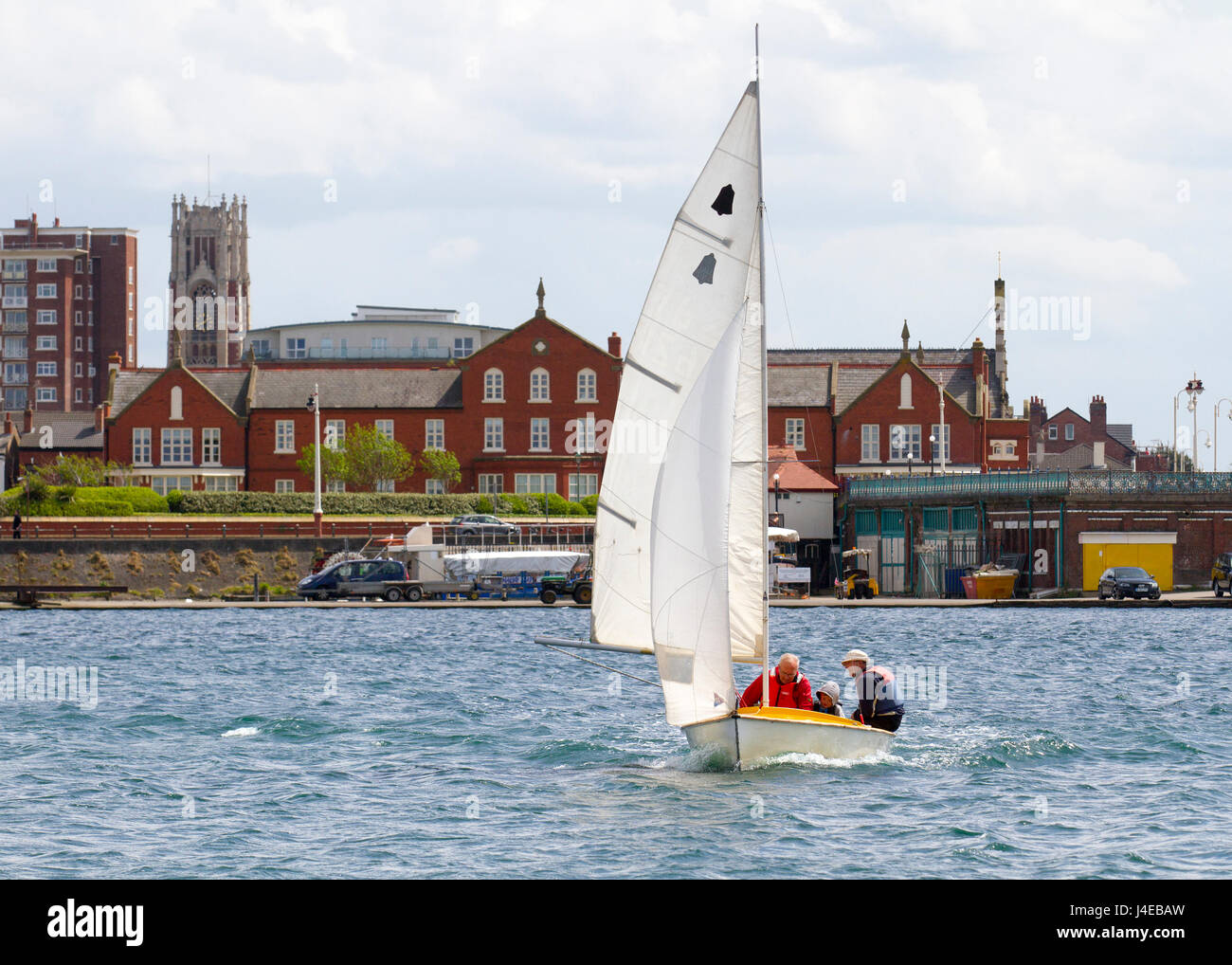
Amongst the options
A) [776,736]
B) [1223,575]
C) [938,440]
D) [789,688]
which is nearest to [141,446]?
[938,440]

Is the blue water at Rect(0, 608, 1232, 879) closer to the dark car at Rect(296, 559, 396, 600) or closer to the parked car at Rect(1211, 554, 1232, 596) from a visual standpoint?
the parked car at Rect(1211, 554, 1232, 596)

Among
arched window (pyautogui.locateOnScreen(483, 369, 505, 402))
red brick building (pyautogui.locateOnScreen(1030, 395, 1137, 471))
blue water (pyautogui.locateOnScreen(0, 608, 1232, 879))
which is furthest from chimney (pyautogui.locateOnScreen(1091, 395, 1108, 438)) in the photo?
blue water (pyautogui.locateOnScreen(0, 608, 1232, 879))

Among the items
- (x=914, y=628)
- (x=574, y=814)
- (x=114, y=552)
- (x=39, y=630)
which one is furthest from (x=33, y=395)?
(x=574, y=814)

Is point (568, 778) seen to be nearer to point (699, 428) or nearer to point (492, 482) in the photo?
point (699, 428)

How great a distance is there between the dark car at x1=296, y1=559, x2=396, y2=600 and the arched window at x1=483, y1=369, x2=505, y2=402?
30.7 metres

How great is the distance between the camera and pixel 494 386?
10619cm

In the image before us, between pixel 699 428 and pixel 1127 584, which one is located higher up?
pixel 699 428

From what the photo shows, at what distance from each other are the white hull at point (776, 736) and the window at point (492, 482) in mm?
81248

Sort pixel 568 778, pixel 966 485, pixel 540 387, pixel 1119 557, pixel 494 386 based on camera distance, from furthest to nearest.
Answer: pixel 494 386 → pixel 540 387 → pixel 966 485 → pixel 1119 557 → pixel 568 778

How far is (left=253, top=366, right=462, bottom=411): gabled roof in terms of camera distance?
10650cm

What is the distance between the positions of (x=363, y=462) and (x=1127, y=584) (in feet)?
156

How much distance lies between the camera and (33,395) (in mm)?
179625
